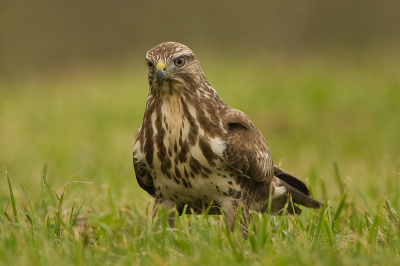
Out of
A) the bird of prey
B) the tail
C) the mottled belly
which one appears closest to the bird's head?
the bird of prey

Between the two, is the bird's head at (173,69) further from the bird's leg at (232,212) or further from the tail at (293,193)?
the tail at (293,193)

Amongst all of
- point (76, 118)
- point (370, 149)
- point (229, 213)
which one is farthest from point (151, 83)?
point (76, 118)

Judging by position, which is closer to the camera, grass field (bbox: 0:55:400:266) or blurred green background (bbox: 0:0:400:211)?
grass field (bbox: 0:55:400:266)

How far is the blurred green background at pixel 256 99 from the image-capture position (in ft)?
23.0

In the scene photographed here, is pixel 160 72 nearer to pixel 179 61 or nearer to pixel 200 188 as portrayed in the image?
pixel 179 61

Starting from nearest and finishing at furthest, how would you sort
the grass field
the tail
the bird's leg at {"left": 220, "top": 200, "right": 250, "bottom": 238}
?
the grass field
the bird's leg at {"left": 220, "top": 200, "right": 250, "bottom": 238}
the tail

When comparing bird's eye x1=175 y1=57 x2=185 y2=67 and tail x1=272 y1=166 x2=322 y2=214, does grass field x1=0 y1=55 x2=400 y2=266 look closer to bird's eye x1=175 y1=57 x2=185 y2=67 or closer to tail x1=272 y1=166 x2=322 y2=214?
tail x1=272 y1=166 x2=322 y2=214

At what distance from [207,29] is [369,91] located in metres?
5.47

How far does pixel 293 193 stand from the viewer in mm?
4816

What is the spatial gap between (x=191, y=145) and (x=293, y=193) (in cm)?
109

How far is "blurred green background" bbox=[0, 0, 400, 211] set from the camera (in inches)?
276

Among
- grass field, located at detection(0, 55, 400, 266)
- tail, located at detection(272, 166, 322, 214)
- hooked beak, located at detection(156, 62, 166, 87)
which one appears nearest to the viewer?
grass field, located at detection(0, 55, 400, 266)

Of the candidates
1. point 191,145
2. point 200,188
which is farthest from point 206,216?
point 191,145

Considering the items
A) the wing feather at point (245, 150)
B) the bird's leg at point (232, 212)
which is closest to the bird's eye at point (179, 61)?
the wing feather at point (245, 150)
